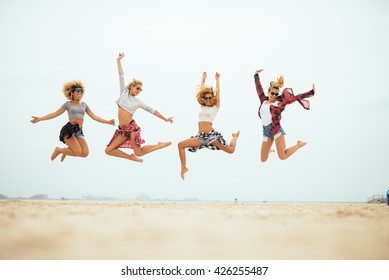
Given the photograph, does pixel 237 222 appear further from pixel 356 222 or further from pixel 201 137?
pixel 201 137

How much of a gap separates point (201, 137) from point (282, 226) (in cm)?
348

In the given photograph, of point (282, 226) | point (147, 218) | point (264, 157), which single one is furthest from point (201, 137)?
point (282, 226)

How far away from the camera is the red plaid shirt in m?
7.75

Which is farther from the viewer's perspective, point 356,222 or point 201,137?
point 201,137

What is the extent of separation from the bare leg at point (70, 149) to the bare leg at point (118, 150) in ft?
1.97

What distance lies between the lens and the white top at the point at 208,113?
7840 millimetres

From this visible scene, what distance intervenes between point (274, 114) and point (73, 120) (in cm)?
418

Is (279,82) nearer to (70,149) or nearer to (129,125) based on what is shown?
(129,125)

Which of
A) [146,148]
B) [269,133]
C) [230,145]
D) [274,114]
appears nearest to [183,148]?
[146,148]

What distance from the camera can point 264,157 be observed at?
8297mm

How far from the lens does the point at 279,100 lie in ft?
26.2

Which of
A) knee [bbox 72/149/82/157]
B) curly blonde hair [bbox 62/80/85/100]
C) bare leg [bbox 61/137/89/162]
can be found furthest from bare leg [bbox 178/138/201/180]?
curly blonde hair [bbox 62/80/85/100]

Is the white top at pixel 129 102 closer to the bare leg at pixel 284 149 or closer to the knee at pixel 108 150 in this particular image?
the knee at pixel 108 150
